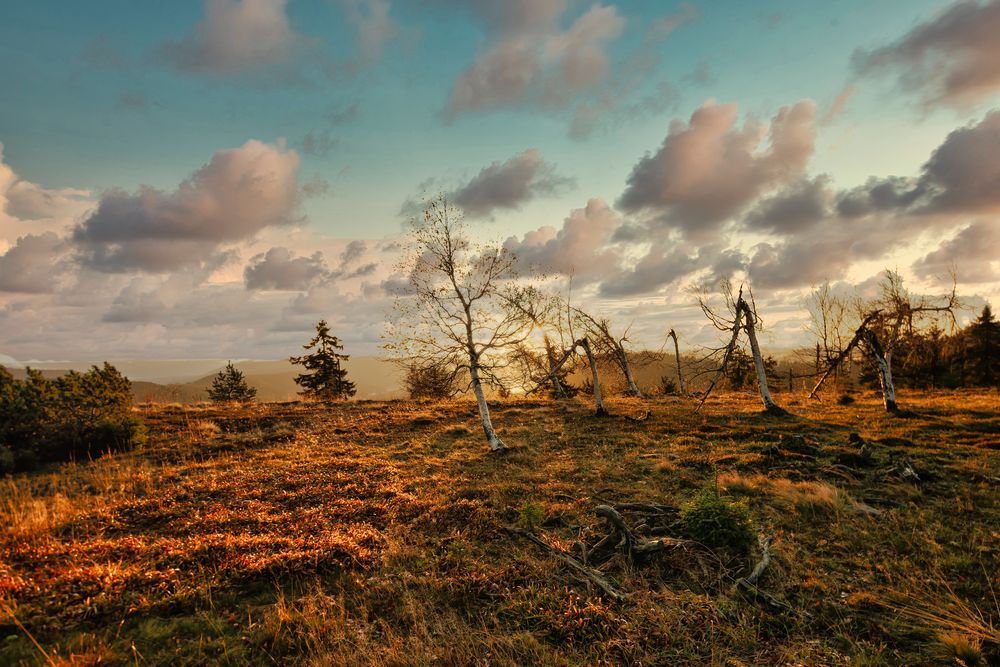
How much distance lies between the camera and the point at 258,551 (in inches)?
341

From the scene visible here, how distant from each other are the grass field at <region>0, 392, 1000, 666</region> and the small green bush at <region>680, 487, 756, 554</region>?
51cm

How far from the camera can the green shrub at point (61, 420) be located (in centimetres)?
1727

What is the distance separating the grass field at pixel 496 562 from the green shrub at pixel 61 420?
2.52 metres

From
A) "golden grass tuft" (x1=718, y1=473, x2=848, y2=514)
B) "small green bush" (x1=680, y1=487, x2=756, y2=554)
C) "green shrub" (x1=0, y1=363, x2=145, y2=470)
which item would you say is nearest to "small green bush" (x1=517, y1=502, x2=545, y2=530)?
"small green bush" (x1=680, y1=487, x2=756, y2=554)

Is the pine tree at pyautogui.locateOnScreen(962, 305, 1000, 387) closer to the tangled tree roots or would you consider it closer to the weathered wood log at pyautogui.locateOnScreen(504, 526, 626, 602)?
the tangled tree roots

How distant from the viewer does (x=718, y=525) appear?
827cm

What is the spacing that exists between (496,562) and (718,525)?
4.48m

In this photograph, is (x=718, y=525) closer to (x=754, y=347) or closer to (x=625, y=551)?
(x=625, y=551)

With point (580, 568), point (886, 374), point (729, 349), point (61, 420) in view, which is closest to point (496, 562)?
point (580, 568)

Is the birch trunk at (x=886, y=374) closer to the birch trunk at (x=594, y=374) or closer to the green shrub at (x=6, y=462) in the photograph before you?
the birch trunk at (x=594, y=374)

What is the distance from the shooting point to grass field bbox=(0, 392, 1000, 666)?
5617mm

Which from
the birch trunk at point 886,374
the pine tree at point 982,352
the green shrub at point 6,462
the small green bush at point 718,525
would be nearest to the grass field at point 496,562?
the small green bush at point 718,525

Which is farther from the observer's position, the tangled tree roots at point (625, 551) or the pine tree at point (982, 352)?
the pine tree at point (982, 352)

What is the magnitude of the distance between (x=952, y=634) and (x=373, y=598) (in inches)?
318
